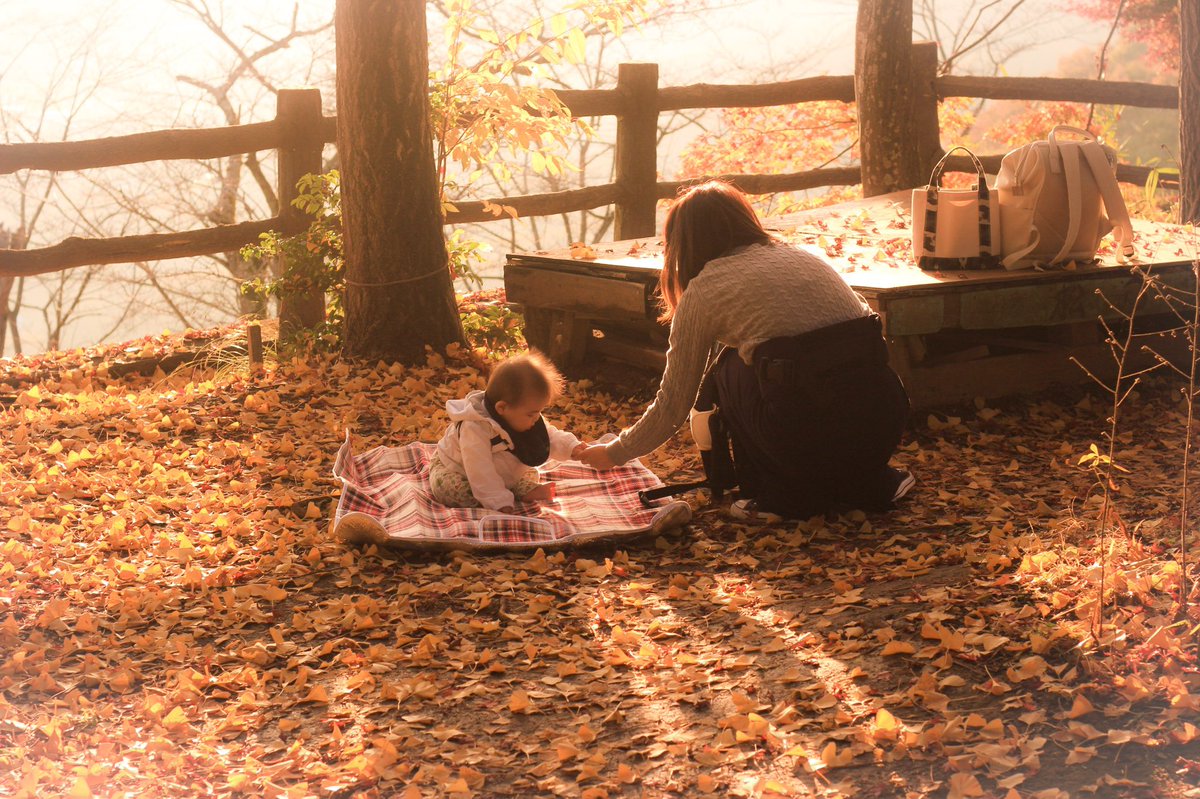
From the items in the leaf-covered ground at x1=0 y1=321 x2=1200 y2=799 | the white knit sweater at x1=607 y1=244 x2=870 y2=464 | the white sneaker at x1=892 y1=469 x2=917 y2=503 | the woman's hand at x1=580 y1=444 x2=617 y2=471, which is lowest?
the leaf-covered ground at x1=0 y1=321 x2=1200 y2=799

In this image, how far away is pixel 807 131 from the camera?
10.5 meters

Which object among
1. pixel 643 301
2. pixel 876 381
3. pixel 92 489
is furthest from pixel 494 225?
pixel 876 381

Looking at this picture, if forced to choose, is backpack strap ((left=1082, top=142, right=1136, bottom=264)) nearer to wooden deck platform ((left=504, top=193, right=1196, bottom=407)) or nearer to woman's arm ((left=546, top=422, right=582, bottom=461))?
wooden deck platform ((left=504, top=193, right=1196, bottom=407))

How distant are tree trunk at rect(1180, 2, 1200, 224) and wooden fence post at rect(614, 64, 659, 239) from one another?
359 cm

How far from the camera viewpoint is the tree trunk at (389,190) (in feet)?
19.2

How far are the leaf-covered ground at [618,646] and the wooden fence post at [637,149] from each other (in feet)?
13.0

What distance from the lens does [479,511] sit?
399 cm

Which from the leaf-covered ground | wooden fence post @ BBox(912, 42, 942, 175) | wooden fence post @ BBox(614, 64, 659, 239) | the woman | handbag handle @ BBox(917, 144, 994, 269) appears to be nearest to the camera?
the leaf-covered ground

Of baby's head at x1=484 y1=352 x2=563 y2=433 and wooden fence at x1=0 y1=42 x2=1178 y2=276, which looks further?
wooden fence at x1=0 y1=42 x2=1178 y2=276

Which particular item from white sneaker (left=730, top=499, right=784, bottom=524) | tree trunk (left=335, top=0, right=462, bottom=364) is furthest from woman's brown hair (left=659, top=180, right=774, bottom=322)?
tree trunk (left=335, top=0, right=462, bottom=364)

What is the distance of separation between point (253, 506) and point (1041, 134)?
9244 mm

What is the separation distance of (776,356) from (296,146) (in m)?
4.67

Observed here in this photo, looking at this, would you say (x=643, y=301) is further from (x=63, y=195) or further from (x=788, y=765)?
(x=63, y=195)

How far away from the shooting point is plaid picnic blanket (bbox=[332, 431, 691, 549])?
3.77 metres
